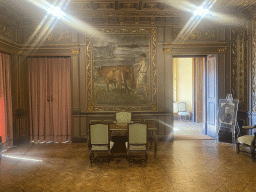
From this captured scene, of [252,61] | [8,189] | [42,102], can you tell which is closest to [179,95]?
[252,61]

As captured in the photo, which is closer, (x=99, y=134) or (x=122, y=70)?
(x=99, y=134)

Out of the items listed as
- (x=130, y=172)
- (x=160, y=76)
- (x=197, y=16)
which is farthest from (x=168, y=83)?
(x=130, y=172)

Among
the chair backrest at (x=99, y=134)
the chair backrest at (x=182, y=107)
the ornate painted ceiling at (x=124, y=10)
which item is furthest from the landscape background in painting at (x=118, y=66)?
the chair backrest at (x=182, y=107)

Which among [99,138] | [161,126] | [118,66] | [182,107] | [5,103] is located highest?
[118,66]

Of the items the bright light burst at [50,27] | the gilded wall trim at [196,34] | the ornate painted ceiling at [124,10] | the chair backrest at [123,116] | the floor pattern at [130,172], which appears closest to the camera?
the floor pattern at [130,172]

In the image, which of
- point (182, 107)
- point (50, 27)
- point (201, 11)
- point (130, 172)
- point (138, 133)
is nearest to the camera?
point (130, 172)

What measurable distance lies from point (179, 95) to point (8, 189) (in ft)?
29.7

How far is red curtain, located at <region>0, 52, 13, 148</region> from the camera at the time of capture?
509 centimetres

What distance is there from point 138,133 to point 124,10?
3693 millimetres

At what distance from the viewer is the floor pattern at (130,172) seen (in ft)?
10.3

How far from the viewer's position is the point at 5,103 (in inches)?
206

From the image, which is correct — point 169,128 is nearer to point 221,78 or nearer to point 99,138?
point 221,78

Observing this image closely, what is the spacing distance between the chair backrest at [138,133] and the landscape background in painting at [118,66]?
2.13 meters

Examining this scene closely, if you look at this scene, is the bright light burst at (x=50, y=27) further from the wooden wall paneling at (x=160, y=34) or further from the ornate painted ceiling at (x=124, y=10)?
the wooden wall paneling at (x=160, y=34)
